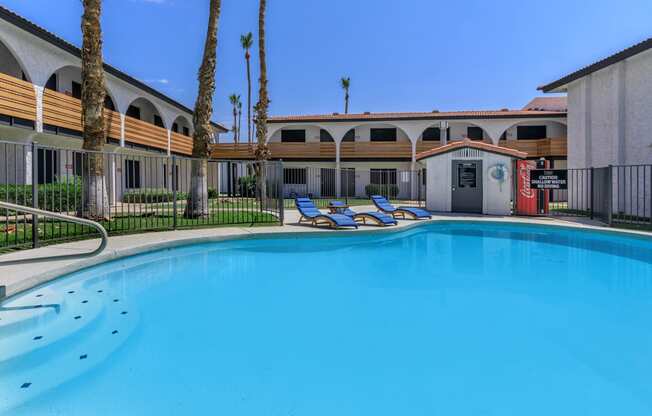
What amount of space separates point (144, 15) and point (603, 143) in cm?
1851

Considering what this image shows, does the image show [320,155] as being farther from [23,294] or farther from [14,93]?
[23,294]

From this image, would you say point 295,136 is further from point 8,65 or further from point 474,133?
point 8,65

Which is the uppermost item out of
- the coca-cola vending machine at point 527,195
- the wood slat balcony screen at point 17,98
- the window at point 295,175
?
the wood slat balcony screen at point 17,98

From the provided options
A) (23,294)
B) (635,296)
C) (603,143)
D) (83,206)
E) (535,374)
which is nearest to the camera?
(535,374)

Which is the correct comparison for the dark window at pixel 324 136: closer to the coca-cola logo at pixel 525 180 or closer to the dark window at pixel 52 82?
the coca-cola logo at pixel 525 180

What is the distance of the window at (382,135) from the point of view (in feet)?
106

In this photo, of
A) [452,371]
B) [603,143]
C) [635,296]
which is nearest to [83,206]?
[452,371]

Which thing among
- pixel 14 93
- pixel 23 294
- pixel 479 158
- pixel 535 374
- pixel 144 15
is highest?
pixel 144 15

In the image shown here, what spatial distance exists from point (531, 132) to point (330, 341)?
102 feet

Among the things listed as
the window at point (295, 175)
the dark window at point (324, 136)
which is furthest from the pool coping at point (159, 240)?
the dark window at point (324, 136)

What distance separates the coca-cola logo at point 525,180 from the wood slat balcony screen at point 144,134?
1894 centimetres

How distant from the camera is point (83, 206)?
10922mm

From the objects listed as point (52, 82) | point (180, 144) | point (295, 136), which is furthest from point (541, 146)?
point (52, 82)

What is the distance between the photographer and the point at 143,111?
25.4m
